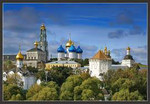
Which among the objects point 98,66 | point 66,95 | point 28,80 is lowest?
point 66,95

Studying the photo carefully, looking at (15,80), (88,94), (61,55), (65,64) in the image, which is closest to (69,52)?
(61,55)

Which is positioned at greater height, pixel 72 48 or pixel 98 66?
pixel 72 48

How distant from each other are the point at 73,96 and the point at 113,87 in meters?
1.75

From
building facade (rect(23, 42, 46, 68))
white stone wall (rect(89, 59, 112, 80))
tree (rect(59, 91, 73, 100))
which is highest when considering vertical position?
building facade (rect(23, 42, 46, 68))

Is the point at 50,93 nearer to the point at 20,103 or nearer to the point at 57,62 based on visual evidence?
the point at 20,103

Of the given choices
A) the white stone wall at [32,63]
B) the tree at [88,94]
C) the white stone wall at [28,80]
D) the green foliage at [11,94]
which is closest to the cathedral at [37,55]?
the white stone wall at [32,63]

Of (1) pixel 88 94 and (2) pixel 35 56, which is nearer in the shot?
(1) pixel 88 94

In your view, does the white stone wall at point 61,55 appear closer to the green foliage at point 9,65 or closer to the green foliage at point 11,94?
the green foliage at point 9,65

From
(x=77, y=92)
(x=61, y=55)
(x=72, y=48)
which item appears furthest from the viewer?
(x=72, y=48)

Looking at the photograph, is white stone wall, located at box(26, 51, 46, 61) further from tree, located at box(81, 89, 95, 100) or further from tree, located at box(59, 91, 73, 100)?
tree, located at box(81, 89, 95, 100)

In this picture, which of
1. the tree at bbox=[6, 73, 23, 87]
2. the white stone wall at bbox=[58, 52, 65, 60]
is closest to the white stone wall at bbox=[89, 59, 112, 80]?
the white stone wall at bbox=[58, 52, 65, 60]

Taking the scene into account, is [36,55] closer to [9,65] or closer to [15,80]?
[9,65]

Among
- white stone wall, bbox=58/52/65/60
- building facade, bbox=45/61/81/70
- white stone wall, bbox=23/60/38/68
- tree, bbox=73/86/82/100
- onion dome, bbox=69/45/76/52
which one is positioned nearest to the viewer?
tree, bbox=73/86/82/100

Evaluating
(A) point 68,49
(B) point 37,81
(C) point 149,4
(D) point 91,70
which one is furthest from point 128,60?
(C) point 149,4
